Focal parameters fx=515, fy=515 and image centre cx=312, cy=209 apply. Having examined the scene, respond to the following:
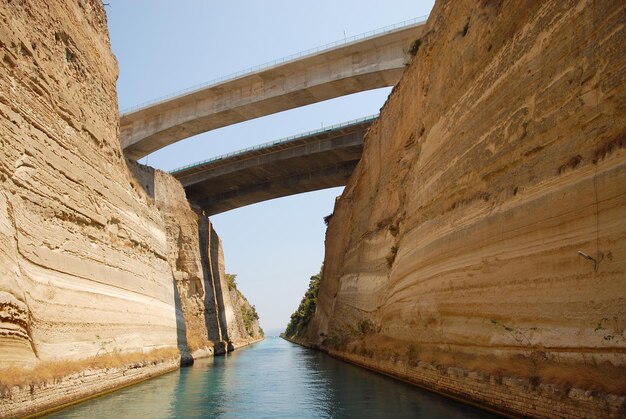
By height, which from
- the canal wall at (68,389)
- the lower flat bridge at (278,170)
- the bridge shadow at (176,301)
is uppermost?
the lower flat bridge at (278,170)

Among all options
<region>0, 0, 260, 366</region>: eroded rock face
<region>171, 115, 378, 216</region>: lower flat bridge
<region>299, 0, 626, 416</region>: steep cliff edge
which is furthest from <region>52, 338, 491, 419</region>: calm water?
<region>171, 115, 378, 216</region>: lower flat bridge

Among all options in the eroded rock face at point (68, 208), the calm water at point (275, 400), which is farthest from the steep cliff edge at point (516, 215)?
the eroded rock face at point (68, 208)

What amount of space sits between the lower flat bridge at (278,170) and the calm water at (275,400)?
69.0ft

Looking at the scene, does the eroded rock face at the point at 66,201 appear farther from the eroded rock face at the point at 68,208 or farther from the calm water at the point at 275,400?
the calm water at the point at 275,400

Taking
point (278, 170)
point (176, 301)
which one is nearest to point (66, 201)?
point (176, 301)

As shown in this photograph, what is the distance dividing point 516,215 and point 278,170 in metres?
30.3

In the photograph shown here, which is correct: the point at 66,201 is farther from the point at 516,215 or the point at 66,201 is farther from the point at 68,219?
the point at 516,215

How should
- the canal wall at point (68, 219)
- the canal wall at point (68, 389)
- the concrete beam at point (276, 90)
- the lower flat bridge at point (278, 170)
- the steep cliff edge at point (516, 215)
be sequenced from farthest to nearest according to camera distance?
1. the lower flat bridge at point (278, 170)
2. the concrete beam at point (276, 90)
3. the canal wall at point (68, 219)
4. the canal wall at point (68, 389)
5. the steep cliff edge at point (516, 215)

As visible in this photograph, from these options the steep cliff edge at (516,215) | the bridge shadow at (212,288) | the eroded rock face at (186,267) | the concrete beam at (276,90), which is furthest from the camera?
the bridge shadow at (212,288)

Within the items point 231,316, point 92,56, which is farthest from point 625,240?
point 231,316

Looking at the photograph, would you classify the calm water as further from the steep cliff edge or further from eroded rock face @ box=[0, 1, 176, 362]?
eroded rock face @ box=[0, 1, 176, 362]

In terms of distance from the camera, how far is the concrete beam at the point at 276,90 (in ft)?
84.9

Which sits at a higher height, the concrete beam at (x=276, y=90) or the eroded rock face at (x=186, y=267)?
the concrete beam at (x=276, y=90)

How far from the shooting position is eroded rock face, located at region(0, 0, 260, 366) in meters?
9.70
